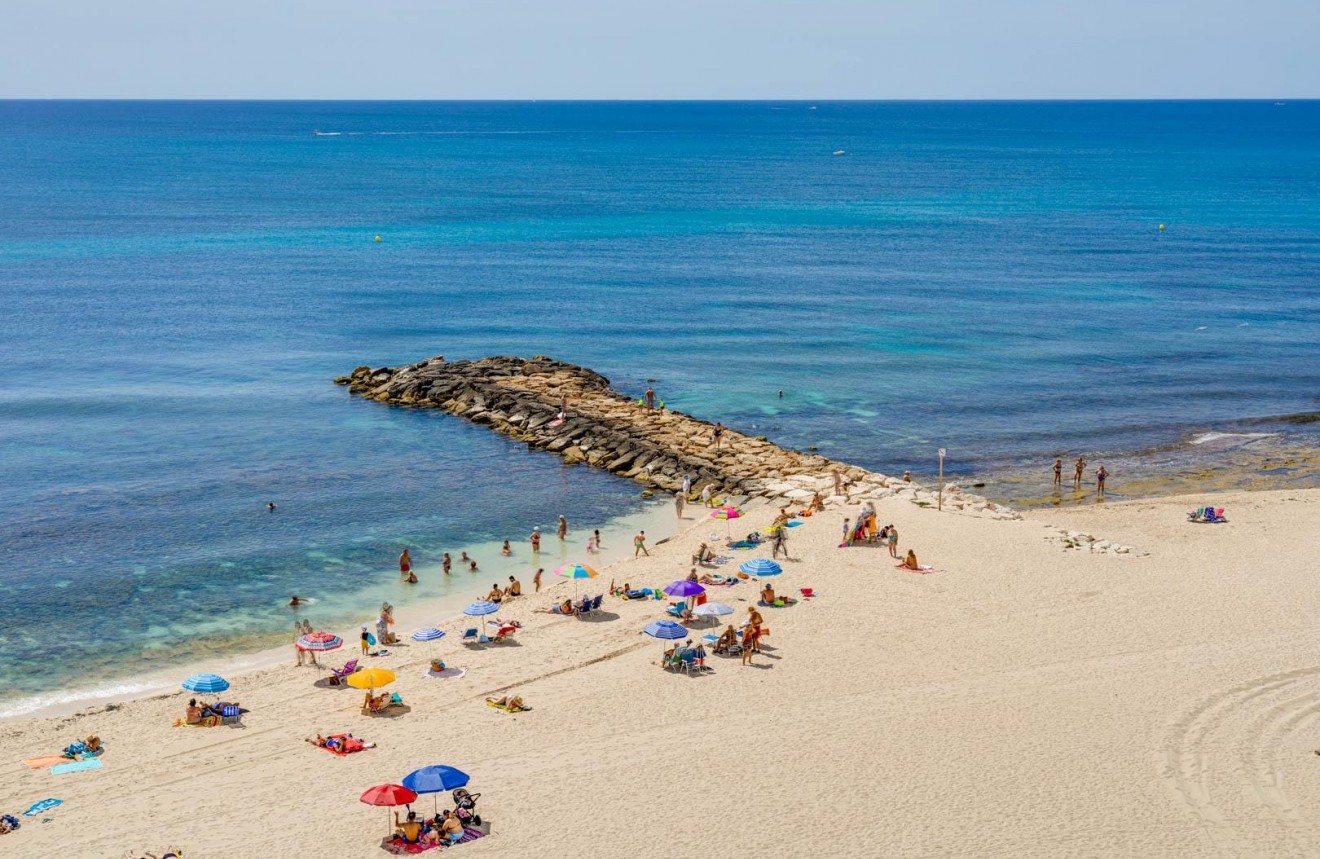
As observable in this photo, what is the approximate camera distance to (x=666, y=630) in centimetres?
3005

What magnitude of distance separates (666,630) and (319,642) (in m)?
8.62

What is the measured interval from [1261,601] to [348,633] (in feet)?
79.9

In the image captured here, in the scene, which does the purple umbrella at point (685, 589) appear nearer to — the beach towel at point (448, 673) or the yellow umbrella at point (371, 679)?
the beach towel at point (448, 673)

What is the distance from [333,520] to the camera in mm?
42500

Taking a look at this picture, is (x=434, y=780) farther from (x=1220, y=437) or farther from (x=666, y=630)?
(x=1220, y=437)

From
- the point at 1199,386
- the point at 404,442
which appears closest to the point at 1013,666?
the point at 404,442

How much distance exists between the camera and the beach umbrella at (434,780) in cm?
2188

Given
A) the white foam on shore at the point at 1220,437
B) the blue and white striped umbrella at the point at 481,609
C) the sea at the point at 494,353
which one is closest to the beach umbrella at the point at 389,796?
the blue and white striped umbrella at the point at 481,609

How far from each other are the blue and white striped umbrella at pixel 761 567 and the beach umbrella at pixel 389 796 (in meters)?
14.2

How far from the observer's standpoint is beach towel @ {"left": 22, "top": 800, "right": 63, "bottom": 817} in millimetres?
23175

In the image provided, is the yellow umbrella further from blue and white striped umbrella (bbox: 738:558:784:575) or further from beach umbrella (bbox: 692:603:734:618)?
blue and white striped umbrella (bbox: 738:558:784:575)

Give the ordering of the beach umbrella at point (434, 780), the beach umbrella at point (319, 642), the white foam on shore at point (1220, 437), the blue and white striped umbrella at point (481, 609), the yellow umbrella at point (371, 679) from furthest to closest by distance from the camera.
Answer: the white foam on shore at point (1220, 437) < the blue and white striped umbrella at point (481, 609) < the beach umbrella at point (319, 642) < the yellow umbrella at point (371, 679) < the beach umbrella at point (434, 780)

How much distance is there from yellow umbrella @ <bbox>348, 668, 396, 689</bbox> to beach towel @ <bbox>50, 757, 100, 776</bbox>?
5.31 meters

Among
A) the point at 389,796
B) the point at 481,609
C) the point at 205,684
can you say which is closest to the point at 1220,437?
the point at 481,609
